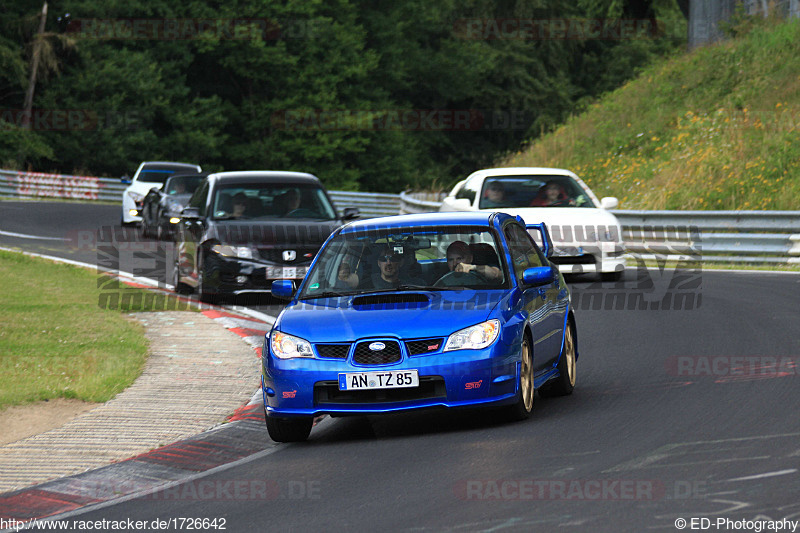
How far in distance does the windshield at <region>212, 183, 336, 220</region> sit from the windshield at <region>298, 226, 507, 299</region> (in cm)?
790

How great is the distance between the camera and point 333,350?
862 cm

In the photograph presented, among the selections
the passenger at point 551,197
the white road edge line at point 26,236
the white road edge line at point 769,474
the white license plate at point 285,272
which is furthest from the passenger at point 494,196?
the white road edge line at point 769,474

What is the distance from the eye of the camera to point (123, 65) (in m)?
57.3

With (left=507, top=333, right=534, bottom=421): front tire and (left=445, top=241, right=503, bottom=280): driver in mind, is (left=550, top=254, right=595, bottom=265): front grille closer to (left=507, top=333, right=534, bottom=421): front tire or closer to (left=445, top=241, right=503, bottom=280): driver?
(left=445, top=241, right=503, bottom=280): driver

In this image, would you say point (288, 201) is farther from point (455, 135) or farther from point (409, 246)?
point (455, 135)

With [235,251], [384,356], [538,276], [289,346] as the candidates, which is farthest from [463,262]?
[235,251]

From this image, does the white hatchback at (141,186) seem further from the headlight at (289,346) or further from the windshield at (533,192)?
the headlight at (289,346)

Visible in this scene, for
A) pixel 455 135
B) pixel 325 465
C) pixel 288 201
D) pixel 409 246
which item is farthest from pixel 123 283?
pixel 455 135

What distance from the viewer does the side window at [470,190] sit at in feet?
64.8

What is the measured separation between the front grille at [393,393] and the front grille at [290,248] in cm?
819

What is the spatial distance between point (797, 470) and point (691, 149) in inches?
931

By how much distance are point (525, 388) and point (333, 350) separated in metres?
1.38

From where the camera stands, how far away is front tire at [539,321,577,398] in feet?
32.9

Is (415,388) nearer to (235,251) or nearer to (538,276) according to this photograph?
(538,276)
